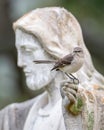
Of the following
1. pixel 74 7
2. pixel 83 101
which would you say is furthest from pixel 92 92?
pixel 74 7

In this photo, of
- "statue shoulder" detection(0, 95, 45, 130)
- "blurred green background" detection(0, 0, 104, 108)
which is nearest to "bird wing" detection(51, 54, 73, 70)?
"statue shoulder" detection(0, 95, 45, 130)

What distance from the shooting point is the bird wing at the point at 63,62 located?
46.3 ft

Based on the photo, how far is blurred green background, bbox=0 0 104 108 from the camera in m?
20.8

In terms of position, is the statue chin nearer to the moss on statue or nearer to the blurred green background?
the moss on statue

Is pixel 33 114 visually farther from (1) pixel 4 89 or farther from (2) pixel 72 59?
(1) pixel 4 89

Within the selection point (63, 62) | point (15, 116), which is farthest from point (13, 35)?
point (63, 62)

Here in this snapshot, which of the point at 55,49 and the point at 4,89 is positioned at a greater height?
the point at 55,49

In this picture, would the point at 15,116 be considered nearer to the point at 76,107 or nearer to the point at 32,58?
the point at 32,58

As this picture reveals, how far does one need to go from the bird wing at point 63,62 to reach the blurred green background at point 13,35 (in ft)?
20.8

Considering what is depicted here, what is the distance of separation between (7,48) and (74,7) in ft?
3.21

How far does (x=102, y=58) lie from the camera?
69.4 ft

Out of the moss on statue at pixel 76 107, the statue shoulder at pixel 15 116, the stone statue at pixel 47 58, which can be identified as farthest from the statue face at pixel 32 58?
the moss on statue at pixel 76 107

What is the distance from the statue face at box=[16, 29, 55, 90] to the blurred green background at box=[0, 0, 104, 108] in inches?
213

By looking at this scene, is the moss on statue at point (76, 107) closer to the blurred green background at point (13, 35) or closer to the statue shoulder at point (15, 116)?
the statue shoulder at point (15, 116)
